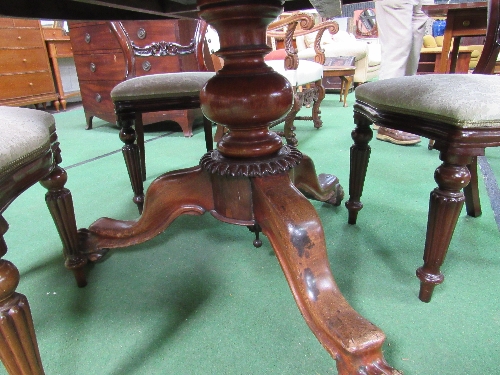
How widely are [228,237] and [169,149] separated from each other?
43.0 inches

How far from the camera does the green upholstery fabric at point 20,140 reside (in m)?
0.40

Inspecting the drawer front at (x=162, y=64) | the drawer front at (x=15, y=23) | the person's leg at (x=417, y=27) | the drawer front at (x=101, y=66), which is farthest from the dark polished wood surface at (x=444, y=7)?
the drawer front at (x=15, y=23)

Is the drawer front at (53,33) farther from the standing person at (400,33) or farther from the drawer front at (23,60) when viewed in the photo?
the standing person at (400,33)

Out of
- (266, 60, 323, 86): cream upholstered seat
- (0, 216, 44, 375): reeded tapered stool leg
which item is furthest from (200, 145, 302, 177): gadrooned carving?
(266, 60, 323, 86): cream upholstered seat

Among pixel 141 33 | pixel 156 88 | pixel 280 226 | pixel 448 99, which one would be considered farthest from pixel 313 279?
pixel 141 33

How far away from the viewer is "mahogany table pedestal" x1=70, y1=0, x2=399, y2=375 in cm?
47

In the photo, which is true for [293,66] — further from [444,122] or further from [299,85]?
[444,122]

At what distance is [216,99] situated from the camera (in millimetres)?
650

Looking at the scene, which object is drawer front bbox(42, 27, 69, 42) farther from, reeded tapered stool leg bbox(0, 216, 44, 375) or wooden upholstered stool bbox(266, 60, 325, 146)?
reeded tapered stool leg bbox(0, 216, 44, 375)

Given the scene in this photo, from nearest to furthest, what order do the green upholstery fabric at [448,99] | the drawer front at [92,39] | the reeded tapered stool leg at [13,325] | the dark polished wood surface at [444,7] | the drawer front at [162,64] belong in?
the reeded tapered stool leg at [13,325] < the green upholstery fabric at [448,99] < the dark polished wood surface at [444,7] < the drawer front at [162,64] < the drawer front at [92,39]

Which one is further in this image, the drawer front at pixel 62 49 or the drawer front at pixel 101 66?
the drawer front at pixel 62 49

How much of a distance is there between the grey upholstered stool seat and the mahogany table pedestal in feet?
0.67

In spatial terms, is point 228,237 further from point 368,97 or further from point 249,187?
point 368,97

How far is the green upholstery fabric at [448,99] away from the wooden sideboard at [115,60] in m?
1.35
